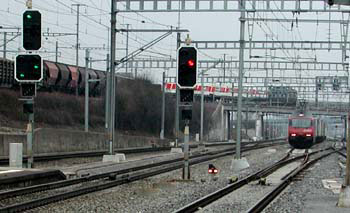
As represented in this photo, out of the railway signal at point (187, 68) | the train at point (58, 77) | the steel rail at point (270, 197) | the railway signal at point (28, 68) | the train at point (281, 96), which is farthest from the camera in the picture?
the train at point (281, 96)

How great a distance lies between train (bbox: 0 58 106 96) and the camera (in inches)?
1996

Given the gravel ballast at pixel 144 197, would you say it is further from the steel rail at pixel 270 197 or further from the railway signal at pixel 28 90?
the railway signal at pixel 28 90

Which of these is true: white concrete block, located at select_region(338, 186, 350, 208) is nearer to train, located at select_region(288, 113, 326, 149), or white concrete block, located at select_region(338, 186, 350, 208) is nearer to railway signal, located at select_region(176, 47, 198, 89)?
railway signal, located at select_region(176, 47, 198, 89)

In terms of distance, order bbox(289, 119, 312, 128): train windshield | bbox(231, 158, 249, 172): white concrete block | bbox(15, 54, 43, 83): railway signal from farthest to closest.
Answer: bbox(289, 119, 312, 128): train windshield, bbox(231, 158, 249, 172): white concrete block, bbox(15, 54, 43, 83): railway signal

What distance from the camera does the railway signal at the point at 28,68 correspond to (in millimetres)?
20625

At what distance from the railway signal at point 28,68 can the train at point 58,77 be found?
2824 cm

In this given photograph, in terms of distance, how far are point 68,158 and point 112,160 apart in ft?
12.8

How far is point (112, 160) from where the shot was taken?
32562 millimetres

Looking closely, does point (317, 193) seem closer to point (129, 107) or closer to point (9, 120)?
point (9, 120)

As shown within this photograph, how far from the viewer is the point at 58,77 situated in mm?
58188

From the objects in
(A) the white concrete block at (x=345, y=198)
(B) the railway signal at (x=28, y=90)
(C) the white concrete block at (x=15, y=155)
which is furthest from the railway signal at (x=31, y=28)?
(A) the white concrete block at (x=345, y=198)

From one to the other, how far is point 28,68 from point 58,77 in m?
38.0

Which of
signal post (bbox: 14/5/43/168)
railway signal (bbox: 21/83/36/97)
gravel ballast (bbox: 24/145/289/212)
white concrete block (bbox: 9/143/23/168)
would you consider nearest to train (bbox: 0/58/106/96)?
white concrete block (bbox: 9/143/23/168)

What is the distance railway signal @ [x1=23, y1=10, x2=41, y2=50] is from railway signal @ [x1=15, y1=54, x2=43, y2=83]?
0.37m
